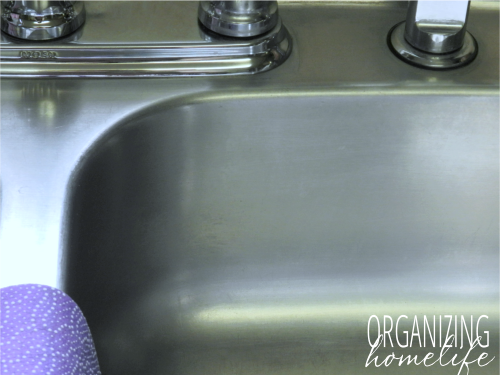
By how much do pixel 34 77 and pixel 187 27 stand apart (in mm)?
128

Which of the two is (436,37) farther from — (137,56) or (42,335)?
(42,335)

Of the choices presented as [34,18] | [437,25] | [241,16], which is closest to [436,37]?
[437,25]

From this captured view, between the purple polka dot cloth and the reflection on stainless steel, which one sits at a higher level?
the reflection on stainless steel

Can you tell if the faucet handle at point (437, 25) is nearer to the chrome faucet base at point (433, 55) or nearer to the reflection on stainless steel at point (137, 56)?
the chrome faucet base at point (433, 55)

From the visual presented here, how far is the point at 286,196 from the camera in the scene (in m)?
0.56

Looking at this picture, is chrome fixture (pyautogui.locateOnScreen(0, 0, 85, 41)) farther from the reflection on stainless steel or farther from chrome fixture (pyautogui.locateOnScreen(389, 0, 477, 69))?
chrome fixture (pyautogui.locateOnScreen(389, 0, 477, 69))

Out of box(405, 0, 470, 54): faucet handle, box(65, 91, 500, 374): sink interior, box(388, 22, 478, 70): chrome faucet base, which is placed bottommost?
box(65, 91, 500, 374): sink interior

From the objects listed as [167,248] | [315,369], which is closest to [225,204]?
[167,248]

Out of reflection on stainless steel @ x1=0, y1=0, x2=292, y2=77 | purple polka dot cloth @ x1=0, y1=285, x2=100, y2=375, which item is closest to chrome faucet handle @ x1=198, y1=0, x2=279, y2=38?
reflection on stainless steel @ x1=0, y1=0, x2=292, y2=77

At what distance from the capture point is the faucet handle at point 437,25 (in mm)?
525

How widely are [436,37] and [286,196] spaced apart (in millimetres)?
179

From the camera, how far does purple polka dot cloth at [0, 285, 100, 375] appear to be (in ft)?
1.10

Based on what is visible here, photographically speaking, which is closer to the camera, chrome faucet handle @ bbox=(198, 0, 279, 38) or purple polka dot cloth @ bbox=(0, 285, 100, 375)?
purple polka dot cloth @ bbox=(0, 285, 100, 375)

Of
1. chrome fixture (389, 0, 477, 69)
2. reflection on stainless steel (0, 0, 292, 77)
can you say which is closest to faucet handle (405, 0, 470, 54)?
chrome fixture (389, 0, 477, 69)
